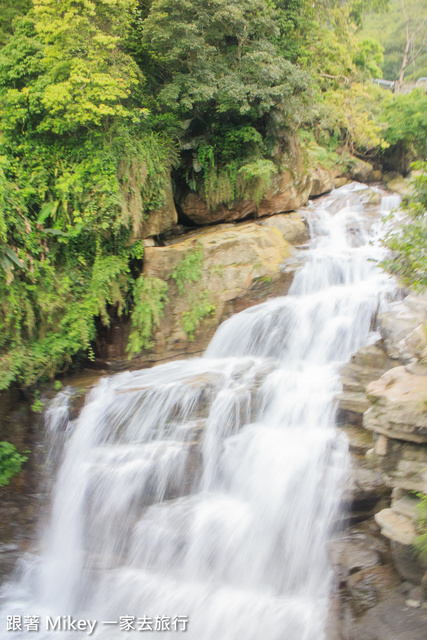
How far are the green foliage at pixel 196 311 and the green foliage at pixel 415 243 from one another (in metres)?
4.32

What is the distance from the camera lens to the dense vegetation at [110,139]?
8086 millimetres

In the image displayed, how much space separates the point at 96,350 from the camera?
31.3 ft

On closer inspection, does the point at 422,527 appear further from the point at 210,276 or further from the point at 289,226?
the point at 289,226

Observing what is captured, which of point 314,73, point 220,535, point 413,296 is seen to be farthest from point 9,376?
point 314,73

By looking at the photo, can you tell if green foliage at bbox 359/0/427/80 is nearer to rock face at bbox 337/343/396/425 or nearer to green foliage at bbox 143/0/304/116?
green foliage at bbox 143/0/304/116

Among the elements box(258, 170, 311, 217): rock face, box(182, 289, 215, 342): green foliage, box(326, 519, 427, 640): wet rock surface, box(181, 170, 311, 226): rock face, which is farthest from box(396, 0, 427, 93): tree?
box(326, 519, 427, 640): wet rock surface

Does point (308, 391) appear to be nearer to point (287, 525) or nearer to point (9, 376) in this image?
point (287, 525)

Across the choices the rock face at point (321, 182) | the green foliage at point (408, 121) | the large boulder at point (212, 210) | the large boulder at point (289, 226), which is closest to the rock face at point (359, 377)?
the large boulder at point (289, 226)

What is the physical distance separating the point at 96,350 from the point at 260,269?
13.0 ft

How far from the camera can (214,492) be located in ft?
21.7

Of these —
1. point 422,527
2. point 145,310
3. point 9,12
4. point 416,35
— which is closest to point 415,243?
point 422,527

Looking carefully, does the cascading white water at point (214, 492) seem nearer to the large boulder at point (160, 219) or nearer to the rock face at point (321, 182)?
the large boulder at point (160, 219)

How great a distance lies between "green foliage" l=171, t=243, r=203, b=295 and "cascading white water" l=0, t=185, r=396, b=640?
1.63 meters

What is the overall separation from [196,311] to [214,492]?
3.97 metres
